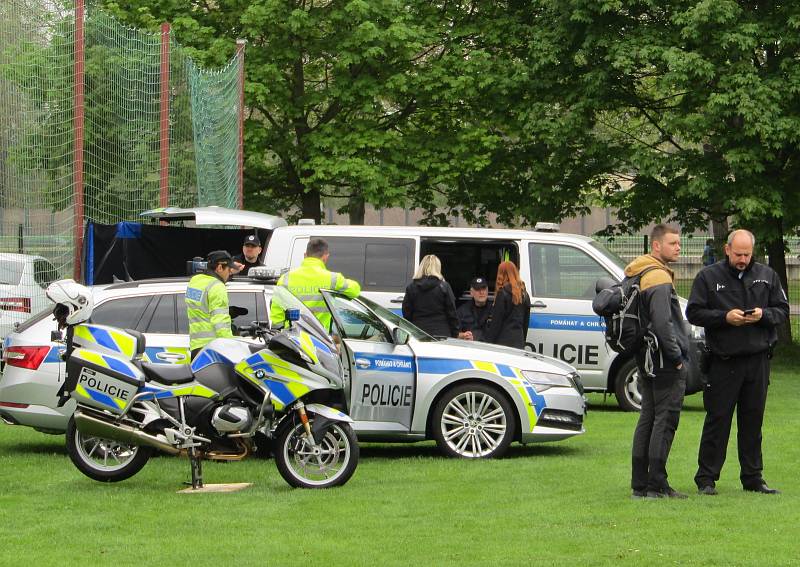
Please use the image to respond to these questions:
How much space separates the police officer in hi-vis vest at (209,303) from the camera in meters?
11.2

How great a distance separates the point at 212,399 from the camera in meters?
10.2

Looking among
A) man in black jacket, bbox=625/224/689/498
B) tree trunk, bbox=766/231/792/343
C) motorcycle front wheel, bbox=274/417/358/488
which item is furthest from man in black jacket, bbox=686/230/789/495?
tree trunk, bbox=766/231/792/343

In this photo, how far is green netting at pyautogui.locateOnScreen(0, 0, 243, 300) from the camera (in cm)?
1569

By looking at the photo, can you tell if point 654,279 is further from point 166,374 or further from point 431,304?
point 431,304

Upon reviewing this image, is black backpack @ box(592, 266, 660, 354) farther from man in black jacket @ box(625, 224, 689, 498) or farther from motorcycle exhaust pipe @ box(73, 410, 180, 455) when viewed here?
motorcycle exhaust pipe @ box(73, 410, 180, 455)

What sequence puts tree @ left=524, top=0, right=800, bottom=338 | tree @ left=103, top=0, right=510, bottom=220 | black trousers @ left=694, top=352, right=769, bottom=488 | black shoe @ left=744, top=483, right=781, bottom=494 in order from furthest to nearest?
tree @ left=103, top=0, right=510, bottom=220
tree @ left=524, top=0, right=800, bottom=338
black shoe @ left=744, top=483, right=781, bottom=494
black trousers @ left=694, top=352, right=769, bottom=488

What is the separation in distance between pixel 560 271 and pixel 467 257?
3.35 feet

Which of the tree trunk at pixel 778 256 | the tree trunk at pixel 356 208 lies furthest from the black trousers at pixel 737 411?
the tree trunk at pixel 356 208

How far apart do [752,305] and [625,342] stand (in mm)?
900

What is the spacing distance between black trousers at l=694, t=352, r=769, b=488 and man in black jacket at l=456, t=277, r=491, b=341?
18.3 feet

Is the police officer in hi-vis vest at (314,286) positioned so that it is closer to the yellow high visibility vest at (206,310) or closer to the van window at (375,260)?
the yellow high visibility vest at (206,310)

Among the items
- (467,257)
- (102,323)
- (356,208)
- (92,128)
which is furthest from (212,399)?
(356,208)

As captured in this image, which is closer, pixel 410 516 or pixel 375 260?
pixel 410 516

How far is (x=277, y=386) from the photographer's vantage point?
33.2ft
